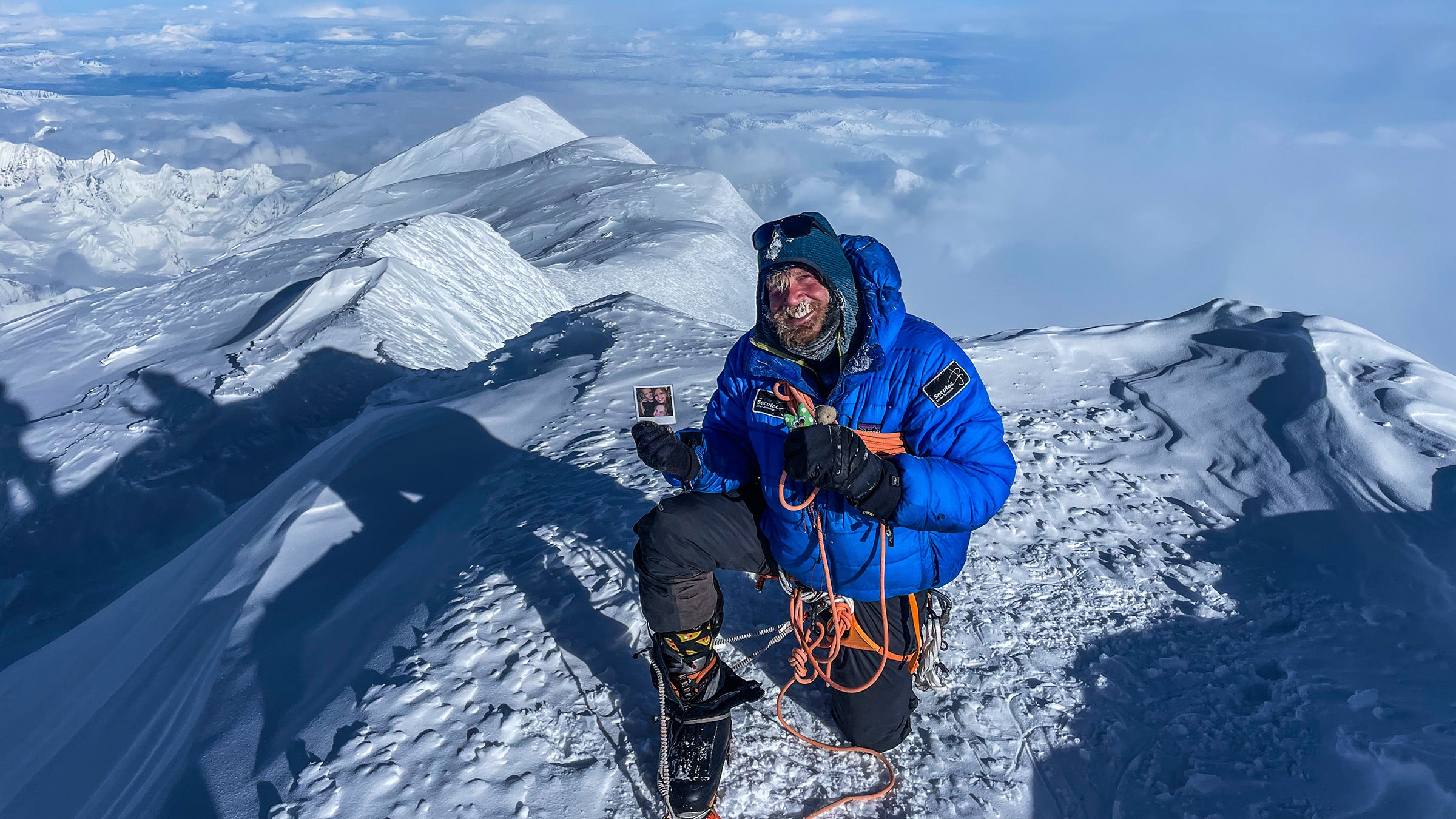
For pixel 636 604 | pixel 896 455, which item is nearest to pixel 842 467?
pixel 896 455

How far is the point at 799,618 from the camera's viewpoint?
9.48 feet

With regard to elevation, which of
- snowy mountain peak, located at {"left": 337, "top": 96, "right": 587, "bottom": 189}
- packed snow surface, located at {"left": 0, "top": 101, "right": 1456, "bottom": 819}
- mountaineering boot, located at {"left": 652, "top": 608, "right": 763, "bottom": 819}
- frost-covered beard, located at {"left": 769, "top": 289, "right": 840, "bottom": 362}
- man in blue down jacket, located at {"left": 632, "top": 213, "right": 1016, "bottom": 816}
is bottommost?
snowy mountain peak, located at {"left": 337, "top": 96, "right": 587, "bottom": 189}

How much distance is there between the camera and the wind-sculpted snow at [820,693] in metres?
2.67

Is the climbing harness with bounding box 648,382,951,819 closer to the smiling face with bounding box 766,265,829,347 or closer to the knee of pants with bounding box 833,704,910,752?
the knee of pants with bounding box 833,704,910,752

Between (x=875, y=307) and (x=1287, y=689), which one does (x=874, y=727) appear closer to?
(x=875, y=307)

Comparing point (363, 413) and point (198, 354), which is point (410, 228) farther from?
point (363, 413)

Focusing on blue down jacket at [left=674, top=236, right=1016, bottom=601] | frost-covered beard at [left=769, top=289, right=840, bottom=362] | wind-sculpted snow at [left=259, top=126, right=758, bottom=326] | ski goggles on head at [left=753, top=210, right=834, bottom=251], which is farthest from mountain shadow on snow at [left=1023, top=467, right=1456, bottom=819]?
wind-sculpted snow at [left=259, top=126, right=758, bottom=326]

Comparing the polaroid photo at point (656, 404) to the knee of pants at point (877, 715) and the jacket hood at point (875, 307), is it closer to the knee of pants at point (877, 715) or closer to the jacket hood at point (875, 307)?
the jacket hood at point (875, 307)

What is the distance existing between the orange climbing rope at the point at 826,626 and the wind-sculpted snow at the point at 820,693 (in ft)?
0.25

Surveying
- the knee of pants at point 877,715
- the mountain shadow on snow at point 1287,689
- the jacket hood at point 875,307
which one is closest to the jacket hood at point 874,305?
the jacket hood at point 875,307

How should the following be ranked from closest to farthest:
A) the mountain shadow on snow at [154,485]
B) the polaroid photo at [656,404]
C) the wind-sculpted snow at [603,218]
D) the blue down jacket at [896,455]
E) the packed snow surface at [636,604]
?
the blue down jacket at [896,455], the packed snow surface at [636,604], the polaroid photo at [656,404], the mountain shadow on snow at [154,485], the wind-sculpted snow at [603,218]

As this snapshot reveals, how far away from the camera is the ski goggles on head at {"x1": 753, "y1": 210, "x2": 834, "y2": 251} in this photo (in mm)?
2578

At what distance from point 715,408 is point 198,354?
1021 cm

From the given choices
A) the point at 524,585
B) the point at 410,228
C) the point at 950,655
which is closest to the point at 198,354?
the point at 410,228
